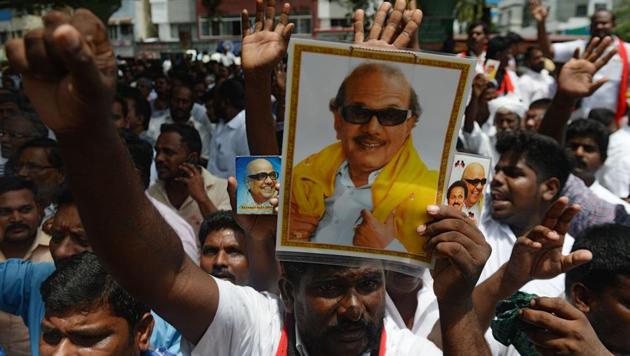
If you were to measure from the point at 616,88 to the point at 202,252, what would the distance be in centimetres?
425

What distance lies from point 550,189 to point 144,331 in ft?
6.83

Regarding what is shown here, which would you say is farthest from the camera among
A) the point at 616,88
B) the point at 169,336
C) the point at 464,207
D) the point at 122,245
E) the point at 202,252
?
the point at 616,88

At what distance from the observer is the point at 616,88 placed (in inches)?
248

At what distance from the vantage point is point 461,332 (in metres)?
1.92

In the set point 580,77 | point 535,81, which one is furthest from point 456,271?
point 535,81

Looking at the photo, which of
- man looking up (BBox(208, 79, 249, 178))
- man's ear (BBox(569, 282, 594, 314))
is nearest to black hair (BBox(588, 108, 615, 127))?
man looking up (BBox(208, 79, 249, 178))

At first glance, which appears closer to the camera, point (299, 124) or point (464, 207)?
point (299, 124)

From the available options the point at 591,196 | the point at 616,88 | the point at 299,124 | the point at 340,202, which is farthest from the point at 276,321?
the point at 616,88

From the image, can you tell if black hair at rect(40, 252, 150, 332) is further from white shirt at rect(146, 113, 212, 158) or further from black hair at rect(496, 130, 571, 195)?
white shirt at rect(146, 113, 212, 158)

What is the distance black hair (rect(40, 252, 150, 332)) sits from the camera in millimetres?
2301

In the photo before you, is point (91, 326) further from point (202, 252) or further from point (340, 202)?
point (202, 252)

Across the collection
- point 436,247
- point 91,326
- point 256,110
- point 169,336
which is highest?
point 256,110

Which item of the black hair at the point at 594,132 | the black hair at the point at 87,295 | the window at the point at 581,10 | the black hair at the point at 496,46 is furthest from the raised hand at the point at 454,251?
the window at the point at 581,10

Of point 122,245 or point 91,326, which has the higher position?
point 122,245
